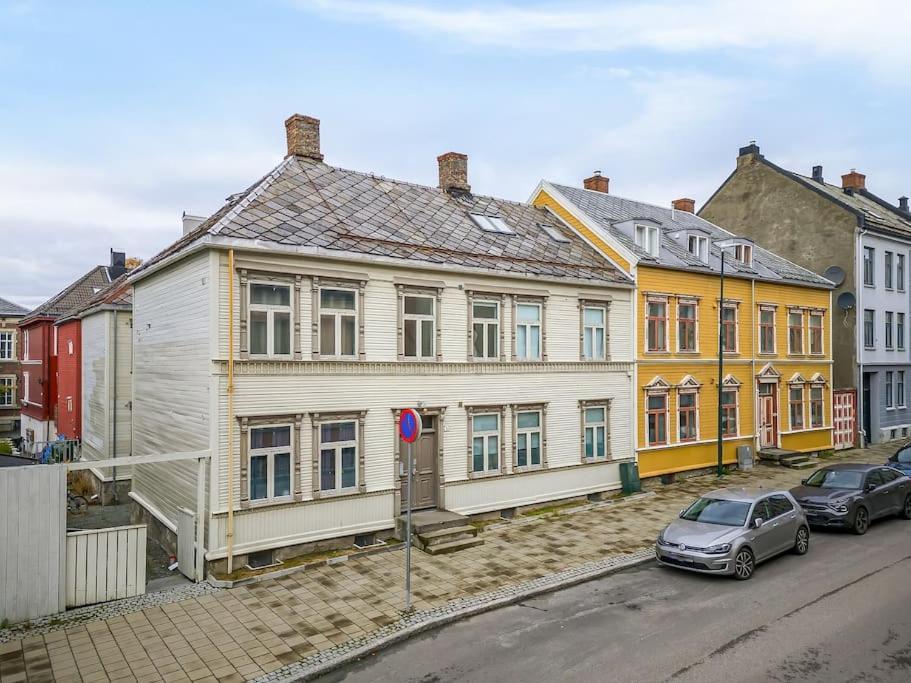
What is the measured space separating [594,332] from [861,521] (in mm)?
8938

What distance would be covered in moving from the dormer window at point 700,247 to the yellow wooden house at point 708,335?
0.04 m

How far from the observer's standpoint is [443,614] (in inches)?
456

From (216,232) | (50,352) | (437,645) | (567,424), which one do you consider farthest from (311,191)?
(50,352)

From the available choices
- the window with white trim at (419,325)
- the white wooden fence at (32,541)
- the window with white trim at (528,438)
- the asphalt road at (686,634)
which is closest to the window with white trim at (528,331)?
the window with white trim at (528,438)

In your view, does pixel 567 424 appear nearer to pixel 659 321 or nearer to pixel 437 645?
pixel 659 321

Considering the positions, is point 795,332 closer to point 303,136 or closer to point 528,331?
point 528,331

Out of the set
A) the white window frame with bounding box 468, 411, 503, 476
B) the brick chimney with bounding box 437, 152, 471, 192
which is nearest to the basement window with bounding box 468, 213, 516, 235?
the brick chimney with bounding box 437, 152, 471, 192

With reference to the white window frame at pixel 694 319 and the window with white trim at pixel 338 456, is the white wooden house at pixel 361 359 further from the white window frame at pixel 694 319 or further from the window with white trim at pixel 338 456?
the white window frame at pixel 694 319

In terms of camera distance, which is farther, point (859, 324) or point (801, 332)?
point (859, 324)

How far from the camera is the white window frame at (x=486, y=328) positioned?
60.1 ft

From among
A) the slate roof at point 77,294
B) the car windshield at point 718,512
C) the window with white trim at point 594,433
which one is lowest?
the car windshield at point 718,512

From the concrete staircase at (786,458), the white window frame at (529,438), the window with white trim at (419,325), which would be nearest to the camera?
the window with white trim at (419,325)

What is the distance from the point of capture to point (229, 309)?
14070 millimetres

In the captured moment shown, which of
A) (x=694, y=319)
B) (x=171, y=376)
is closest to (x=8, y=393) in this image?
(x=171, y=376)
